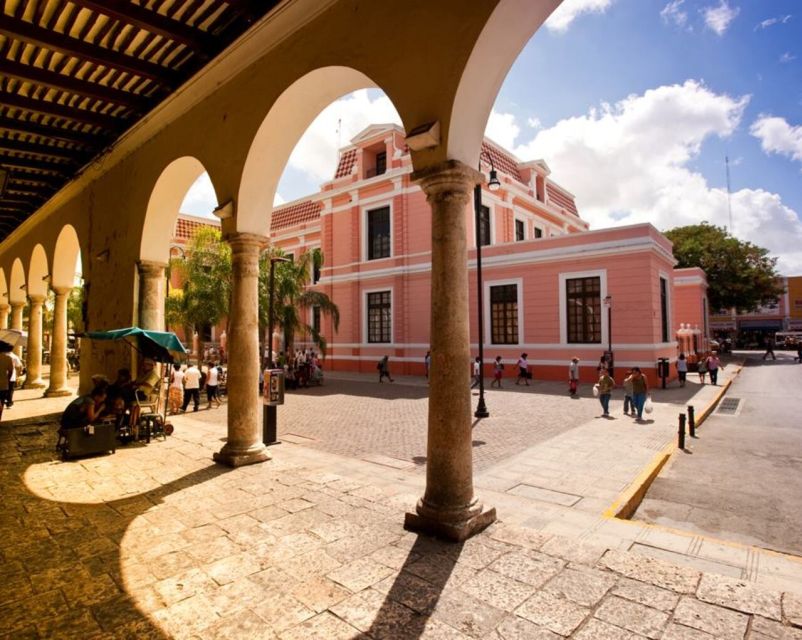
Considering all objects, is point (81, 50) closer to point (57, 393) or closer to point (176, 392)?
point (176, 392)

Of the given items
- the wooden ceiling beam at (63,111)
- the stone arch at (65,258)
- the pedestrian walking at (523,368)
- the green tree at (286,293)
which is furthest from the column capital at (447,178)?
the pedestrian walking at (523,368)

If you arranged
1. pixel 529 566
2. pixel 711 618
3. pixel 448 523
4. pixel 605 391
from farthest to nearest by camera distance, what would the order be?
pixel 605 391 < pixel 448 523 < pixel 529 566 < pixel 711 618

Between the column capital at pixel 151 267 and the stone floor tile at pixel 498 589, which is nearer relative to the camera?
the stone floor tile at pixel 498 589

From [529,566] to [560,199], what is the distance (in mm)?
29517

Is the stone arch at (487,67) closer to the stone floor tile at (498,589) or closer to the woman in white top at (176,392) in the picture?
the stone floor tile at (498,589)

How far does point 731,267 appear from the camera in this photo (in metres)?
32.5

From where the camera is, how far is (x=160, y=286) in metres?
8.18

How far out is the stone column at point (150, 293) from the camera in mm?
7891

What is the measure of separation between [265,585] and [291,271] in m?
14.8

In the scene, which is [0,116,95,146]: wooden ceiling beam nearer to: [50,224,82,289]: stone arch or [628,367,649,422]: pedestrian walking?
[50,224,82,289]: stone arch

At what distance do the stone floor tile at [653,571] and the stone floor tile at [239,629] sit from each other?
7.51 feet

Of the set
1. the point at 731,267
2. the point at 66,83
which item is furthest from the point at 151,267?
the point at 731,267

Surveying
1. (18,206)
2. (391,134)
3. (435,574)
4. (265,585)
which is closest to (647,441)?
(435,574)

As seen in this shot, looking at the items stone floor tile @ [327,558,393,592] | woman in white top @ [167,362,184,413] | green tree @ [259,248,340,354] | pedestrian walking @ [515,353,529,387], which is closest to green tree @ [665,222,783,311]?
pedestrian walking @ [515,353,529,387]
